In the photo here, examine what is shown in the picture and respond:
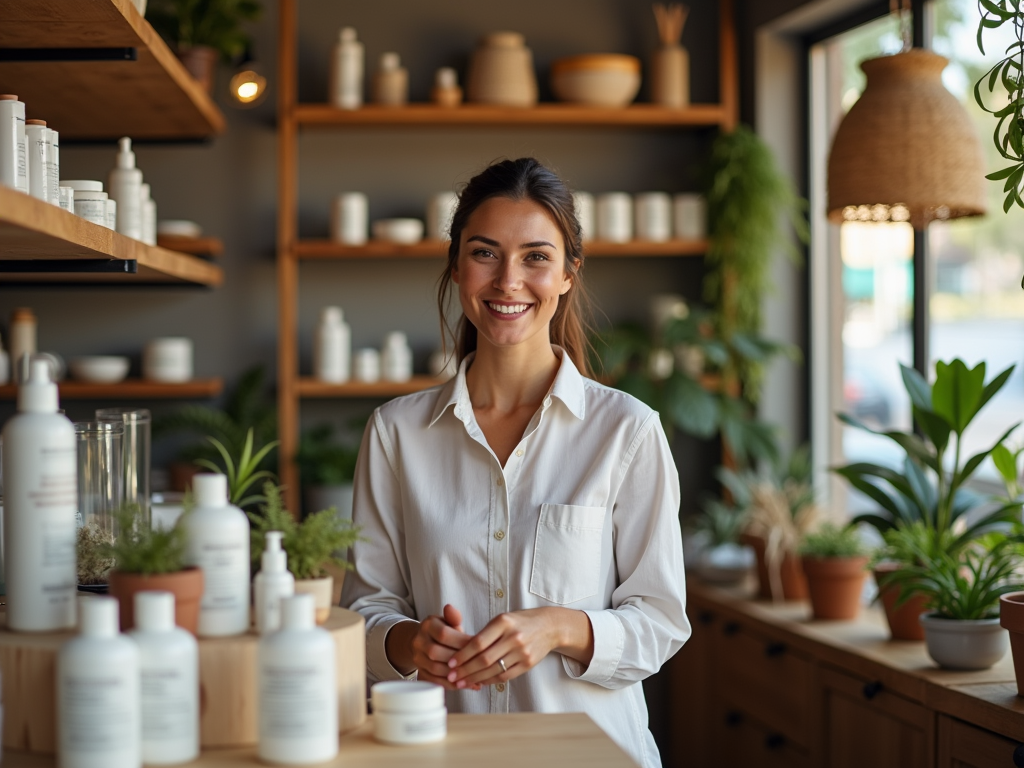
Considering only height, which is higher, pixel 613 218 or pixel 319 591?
pixel 613 218

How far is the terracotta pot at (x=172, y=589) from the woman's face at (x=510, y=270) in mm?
746

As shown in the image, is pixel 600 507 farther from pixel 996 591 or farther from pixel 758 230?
pixel 758 230

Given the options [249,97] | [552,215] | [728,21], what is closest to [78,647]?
[552,215]

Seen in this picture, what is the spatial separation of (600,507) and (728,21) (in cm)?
282

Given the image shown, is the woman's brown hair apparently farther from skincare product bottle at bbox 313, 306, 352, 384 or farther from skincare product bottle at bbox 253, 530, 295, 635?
skincare product bottle at bbox 313, 306, 352, 384

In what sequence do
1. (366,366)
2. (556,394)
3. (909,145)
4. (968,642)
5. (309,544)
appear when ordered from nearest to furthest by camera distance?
1. (309,544)
2. (556,394)
3. (968,642)
4. (909,145)
5. (366,366)

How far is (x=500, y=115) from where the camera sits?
396 cm

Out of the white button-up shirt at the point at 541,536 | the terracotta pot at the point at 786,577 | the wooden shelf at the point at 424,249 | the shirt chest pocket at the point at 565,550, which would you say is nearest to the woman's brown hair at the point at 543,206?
the white button-up shirt at the point at 541,536

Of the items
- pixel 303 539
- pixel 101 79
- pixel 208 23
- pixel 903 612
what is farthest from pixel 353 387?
pixel 303 539

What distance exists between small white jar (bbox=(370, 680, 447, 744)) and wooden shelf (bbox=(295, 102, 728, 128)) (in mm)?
2930

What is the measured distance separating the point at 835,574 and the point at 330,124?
90.8 inches

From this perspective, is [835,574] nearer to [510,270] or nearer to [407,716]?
[510,270]

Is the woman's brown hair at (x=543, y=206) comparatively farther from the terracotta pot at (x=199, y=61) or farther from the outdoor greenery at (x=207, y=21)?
the outdoor greenery at (x=207, y=21)

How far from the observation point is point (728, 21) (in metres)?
4.12
